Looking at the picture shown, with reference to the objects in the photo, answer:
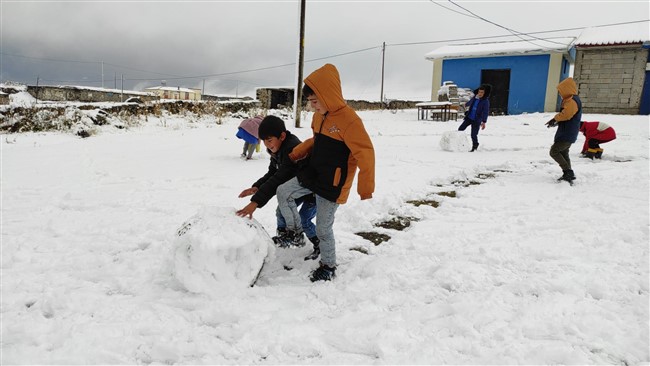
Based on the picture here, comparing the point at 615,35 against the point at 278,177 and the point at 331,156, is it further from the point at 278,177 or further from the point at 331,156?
the point at 278,177

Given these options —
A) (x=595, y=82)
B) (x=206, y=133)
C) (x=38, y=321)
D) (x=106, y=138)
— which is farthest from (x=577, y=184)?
(x=595, y=82)

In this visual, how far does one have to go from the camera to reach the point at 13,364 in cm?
188

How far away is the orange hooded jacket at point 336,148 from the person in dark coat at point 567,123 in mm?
4471

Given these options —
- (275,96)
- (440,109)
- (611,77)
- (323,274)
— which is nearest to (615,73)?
(611,77)

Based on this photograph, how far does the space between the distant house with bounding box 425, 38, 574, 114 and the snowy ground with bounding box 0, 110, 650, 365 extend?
17.9m

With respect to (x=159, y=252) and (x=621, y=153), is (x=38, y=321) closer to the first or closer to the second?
(x=159, y=252)

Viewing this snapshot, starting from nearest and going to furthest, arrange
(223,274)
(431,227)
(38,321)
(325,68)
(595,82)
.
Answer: (38,321) → (223,274) → (325,68) → (431,227) → (595,82)

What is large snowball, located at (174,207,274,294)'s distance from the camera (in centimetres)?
254

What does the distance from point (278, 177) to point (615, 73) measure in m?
21.6

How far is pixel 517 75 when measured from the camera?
2162cm

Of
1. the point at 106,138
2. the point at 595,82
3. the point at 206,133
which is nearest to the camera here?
the point at 106,138

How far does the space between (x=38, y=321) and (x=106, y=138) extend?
8.68 m

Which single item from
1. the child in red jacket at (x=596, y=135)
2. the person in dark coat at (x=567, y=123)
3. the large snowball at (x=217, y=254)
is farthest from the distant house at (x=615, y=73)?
the large snowball at (x=217, y=254)

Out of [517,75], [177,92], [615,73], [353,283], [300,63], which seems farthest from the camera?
[177,92]
